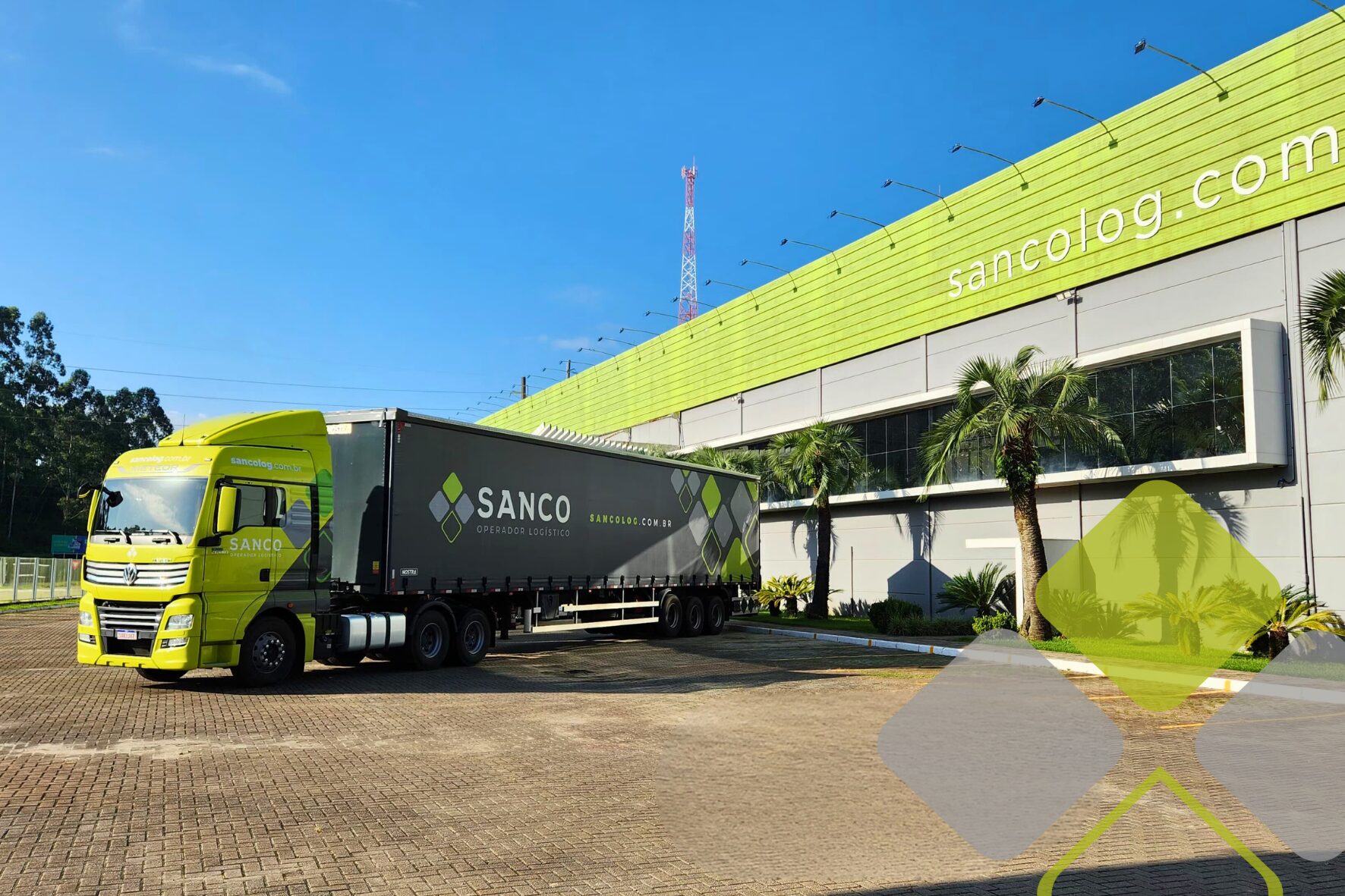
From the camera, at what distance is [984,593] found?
25.2 metres

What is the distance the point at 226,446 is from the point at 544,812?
28.7ft

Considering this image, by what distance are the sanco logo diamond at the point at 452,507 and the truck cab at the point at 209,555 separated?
2.22 meters

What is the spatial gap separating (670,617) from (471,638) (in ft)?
24.6

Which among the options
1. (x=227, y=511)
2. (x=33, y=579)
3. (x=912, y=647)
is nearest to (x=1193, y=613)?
(x=912, y=647)

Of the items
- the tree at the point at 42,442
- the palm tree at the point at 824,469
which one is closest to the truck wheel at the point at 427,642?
the palm tree at the point at 824,469

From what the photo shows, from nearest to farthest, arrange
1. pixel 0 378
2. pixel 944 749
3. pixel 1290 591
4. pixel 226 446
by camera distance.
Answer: pixel 944 749
pixel 226 446
pixel 1290 591
pixel 0 378

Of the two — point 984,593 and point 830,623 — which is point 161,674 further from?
point 830,623

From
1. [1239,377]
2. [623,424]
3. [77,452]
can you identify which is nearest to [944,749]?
[1239,377]

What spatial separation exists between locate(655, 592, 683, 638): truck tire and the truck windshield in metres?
12.5

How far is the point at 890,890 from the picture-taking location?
5.59m

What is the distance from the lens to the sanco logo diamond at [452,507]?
1669 cm

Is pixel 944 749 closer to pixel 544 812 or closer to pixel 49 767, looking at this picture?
pixel 544 812

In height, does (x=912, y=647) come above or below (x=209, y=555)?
below

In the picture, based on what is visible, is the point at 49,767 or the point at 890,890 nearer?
the point at 890,890
